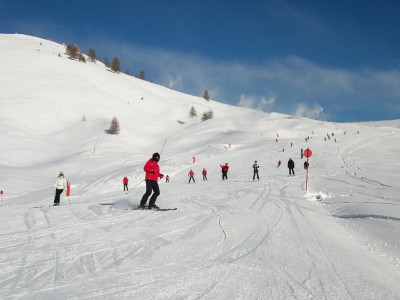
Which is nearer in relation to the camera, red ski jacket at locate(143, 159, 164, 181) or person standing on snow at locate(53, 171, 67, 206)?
red ski jacket at locate(143, 159, 164, 181)

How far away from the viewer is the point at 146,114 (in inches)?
4092

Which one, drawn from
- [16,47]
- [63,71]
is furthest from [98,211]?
[16,47]

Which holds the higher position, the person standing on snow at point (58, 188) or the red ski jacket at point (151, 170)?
the red ski jacket at point (151, 170)

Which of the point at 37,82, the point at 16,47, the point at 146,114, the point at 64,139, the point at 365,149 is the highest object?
the point at 16,47

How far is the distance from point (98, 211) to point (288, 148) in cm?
3994

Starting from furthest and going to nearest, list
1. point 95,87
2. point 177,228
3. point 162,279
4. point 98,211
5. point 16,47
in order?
point 16,47 → point 95,87 → point 98,211 → point 177,228 → point 162,279

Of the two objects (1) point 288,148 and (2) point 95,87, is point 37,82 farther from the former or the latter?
(1) point 288,148

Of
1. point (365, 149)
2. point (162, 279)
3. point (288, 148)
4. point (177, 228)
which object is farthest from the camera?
point (288, 148)

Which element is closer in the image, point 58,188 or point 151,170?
point 151,170

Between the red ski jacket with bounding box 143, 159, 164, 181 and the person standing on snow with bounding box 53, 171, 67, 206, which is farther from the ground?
the red ski jacket with bounding box 143, 159, 164, 181

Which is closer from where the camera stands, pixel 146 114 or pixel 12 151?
pixel 12 151

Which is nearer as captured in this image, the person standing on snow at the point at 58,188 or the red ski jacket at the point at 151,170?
the red ski jacket at the point at 151,170

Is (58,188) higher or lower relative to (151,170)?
lower

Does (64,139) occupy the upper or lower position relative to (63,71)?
lower
